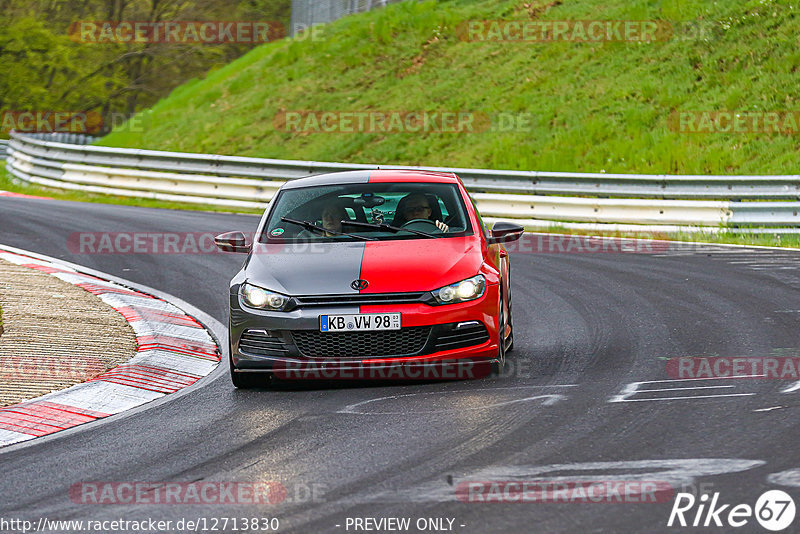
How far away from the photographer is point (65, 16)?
184 feet

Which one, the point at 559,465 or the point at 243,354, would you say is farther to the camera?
the point at 243,354

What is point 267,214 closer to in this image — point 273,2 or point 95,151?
point 95,151

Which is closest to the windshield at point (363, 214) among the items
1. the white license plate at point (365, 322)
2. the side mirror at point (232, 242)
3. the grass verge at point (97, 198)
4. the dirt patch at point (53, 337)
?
the side mirror at point (232, 242)

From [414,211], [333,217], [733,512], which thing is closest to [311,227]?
[333,217]

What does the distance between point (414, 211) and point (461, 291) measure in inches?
49.8

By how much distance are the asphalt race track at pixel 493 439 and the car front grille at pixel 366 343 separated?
0.29 meters

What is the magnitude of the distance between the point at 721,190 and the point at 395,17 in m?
18.6

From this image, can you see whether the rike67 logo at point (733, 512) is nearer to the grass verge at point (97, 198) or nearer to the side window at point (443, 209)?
the side window at point (443, 209)

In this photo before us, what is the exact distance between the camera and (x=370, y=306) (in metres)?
7.64

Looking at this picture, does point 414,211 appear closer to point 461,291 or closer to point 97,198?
point 461,291

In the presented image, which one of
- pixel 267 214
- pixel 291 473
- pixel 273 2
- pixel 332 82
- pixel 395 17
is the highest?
pixel 273 2

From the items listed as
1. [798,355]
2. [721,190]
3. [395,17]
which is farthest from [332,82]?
[798,355]

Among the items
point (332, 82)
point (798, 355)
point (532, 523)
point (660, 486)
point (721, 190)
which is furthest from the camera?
point (332, 82)

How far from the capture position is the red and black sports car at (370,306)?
301 inches
